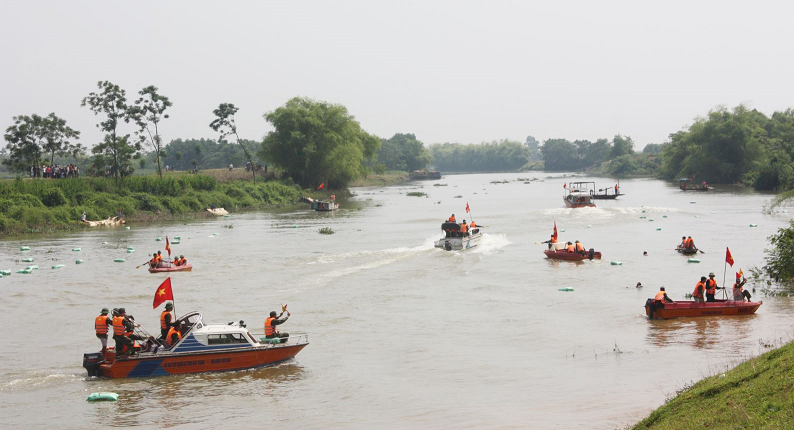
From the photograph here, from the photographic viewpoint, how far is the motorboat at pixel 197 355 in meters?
20.8

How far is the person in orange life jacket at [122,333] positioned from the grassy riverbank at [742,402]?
14036 mm

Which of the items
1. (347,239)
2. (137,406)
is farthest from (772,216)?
(137,406)

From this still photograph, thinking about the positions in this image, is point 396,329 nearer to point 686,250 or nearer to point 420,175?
point 686,250

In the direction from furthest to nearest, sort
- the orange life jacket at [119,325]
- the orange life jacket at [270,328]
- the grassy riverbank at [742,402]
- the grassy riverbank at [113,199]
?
the grassy riverbank at [113,199] → the orange life jacket at [270,328] → the orange life jacket at [119,325] → the grassy riverbank at [742,402]

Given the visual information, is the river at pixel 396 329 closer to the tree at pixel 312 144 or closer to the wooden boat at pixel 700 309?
the wooden boat at pixel 700 309

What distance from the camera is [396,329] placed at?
85.3ft

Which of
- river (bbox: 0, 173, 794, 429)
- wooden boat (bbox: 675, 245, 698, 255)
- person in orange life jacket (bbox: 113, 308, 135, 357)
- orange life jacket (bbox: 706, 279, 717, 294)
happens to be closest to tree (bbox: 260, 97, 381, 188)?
river (bbox: 0, 173, 794, 429)

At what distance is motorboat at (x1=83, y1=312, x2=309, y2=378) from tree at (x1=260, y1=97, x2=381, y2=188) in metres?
81.2

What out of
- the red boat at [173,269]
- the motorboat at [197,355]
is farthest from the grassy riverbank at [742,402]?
the red boat at [173,269]

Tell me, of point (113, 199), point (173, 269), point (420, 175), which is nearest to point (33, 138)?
point (113, 199)

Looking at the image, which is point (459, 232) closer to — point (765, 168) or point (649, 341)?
point (649, 341)

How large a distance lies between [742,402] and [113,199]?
213 feet

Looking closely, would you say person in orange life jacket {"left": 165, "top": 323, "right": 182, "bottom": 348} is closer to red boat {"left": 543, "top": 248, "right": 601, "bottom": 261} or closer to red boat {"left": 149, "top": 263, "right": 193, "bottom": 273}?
red boat {"left": 149, "top": 263, "right": 193, "bottom": 273}

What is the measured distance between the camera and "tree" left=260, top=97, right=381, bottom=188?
103 metres
